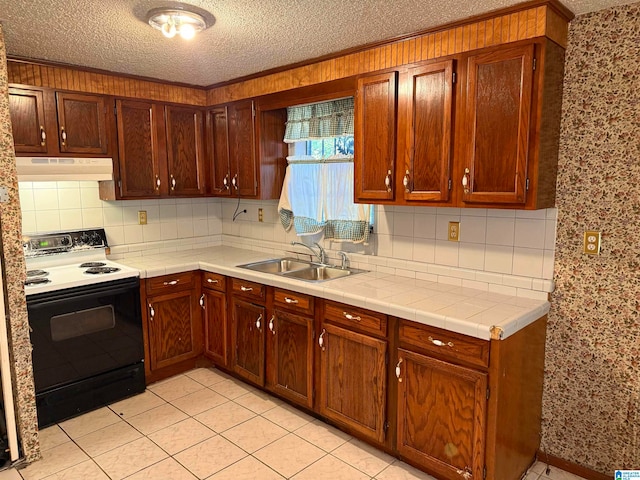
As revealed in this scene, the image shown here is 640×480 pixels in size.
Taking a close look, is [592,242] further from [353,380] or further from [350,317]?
[353,380]

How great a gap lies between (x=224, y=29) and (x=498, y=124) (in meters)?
1.52

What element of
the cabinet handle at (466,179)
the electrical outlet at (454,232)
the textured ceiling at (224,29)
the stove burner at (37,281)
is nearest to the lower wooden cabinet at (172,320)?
the stove burner at (37,281)

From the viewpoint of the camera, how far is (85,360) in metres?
2.91

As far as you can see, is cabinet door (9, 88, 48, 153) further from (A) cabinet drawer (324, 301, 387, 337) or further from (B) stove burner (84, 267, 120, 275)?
(A) cabinet drawer (324, 301, 387, 337)

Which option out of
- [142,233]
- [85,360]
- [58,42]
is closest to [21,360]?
[85,360]

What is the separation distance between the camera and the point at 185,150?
12.2 feet

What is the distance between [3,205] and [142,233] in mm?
1521

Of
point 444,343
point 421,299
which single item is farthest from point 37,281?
point 444,343

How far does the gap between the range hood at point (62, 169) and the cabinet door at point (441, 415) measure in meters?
2.48

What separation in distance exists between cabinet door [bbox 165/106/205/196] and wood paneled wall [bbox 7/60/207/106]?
12cm

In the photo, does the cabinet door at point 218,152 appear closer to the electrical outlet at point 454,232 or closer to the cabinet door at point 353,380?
the cabinet door at point 353,380

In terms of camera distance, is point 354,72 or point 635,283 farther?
point 354,72

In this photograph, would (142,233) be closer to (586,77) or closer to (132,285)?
(132,285)

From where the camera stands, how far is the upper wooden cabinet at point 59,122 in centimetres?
286
